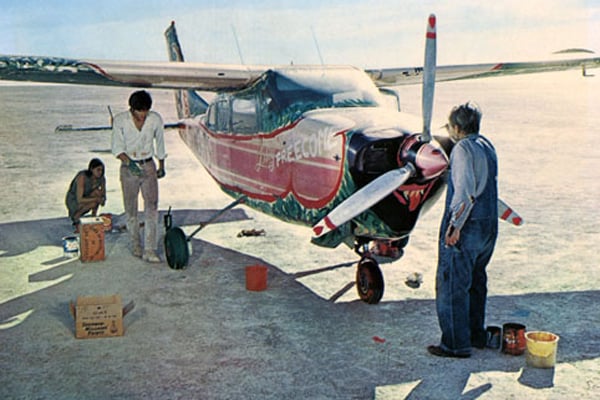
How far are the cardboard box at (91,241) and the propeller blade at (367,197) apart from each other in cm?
363

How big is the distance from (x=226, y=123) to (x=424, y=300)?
11.8 ft

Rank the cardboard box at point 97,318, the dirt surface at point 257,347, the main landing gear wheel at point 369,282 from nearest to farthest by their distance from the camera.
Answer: the dirt surface at point 257,347 → the cardboard box at point 97,318 → the main landing gear wheel at point 369,282

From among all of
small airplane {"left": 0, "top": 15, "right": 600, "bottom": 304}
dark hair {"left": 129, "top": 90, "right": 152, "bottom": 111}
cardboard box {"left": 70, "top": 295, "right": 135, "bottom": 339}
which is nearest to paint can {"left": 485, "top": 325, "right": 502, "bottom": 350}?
small airplane {"left": 0, "top": 15, "right": 600, "bottom": 304}

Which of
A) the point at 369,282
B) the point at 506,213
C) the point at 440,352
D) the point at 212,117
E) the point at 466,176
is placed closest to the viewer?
the point at 466,176

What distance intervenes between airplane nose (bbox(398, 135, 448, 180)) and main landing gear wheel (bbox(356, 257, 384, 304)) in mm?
1467

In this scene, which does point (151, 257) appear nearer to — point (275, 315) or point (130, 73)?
point (130, 73)

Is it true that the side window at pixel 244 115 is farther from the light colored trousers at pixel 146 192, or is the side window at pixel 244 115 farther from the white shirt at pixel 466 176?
the white shirt at pixel 466 176

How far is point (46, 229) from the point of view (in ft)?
33.5

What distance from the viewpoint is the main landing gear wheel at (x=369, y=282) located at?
6.92 metres

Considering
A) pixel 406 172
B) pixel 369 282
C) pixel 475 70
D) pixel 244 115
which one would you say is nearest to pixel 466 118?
pixel 406 172

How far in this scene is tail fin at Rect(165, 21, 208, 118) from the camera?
11.7m

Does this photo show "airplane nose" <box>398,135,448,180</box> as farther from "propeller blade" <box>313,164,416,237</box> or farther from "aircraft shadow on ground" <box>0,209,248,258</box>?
"aircraft shadow on ground" <box>0,209,248,258</box>

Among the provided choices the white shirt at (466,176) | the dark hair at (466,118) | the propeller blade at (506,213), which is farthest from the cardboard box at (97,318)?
the propeller blade at (506,213)

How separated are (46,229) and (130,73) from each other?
11.1ft
